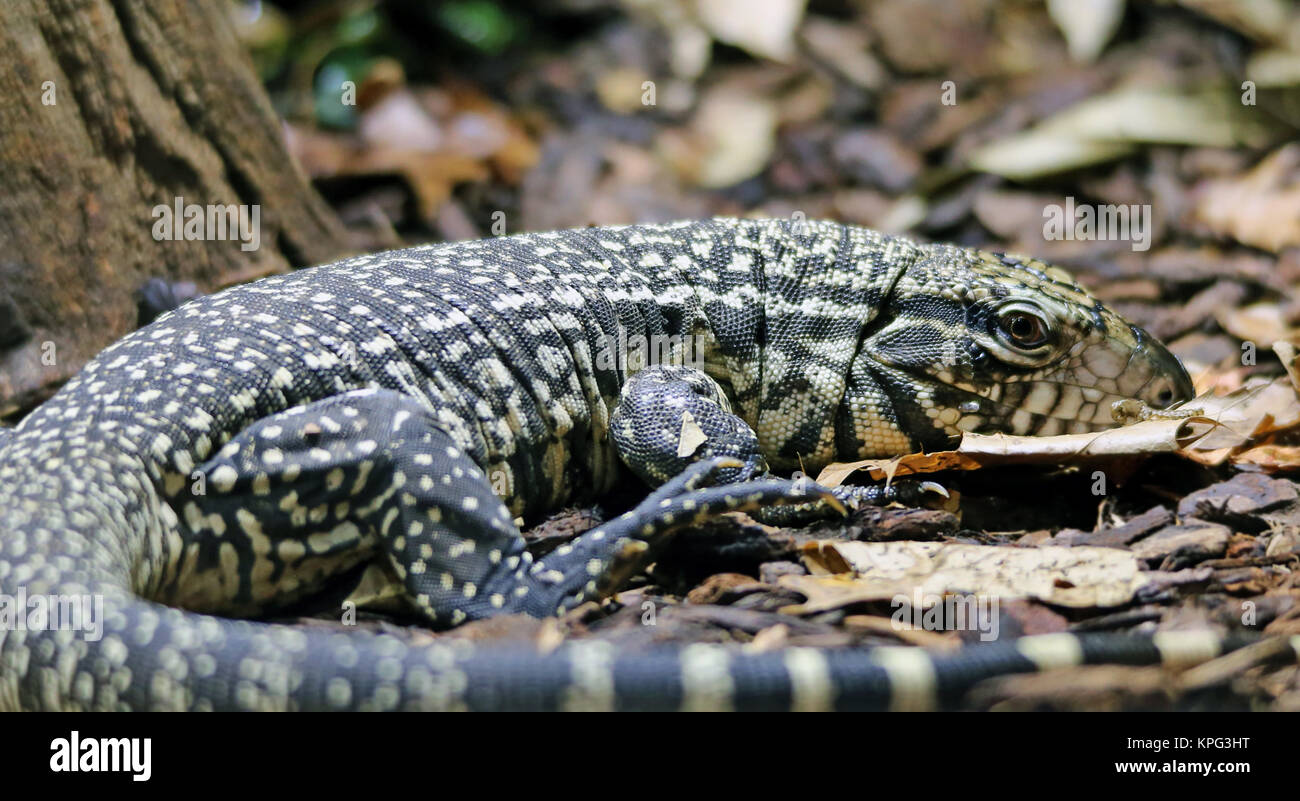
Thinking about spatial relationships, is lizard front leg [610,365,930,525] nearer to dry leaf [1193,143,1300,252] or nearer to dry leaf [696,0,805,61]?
dry leaf [1193,143,1300,252]

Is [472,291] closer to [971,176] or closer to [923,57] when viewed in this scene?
[971,176]

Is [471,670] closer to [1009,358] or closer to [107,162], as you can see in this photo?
[1009,358]

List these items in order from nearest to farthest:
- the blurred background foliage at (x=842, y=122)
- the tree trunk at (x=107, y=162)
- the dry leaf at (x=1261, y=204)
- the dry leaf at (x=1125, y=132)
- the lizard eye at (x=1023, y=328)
→ the lizard eye at (x=1023, y=328)
the tree trunk at (x=107, y=162)
the dry leaf at (x=1261, y=204)
the blurred background foliage at (x=842, y=122)
the dry leaf at (x=1125, y=132)

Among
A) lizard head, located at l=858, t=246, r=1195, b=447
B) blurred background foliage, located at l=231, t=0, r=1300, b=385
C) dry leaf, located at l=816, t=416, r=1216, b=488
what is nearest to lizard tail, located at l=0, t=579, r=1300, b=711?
dry leaf, located at l=816, t=416, r=1216, b=488

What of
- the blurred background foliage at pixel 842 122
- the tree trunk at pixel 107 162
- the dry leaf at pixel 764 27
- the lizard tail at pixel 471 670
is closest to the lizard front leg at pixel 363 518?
the lizard tail at pixel 471 670

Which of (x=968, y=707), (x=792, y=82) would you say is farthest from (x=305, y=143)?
(x=968, y=707)

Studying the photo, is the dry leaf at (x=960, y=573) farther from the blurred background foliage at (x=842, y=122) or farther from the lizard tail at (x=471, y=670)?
the blurred background foliage at (x=842, y=122)
